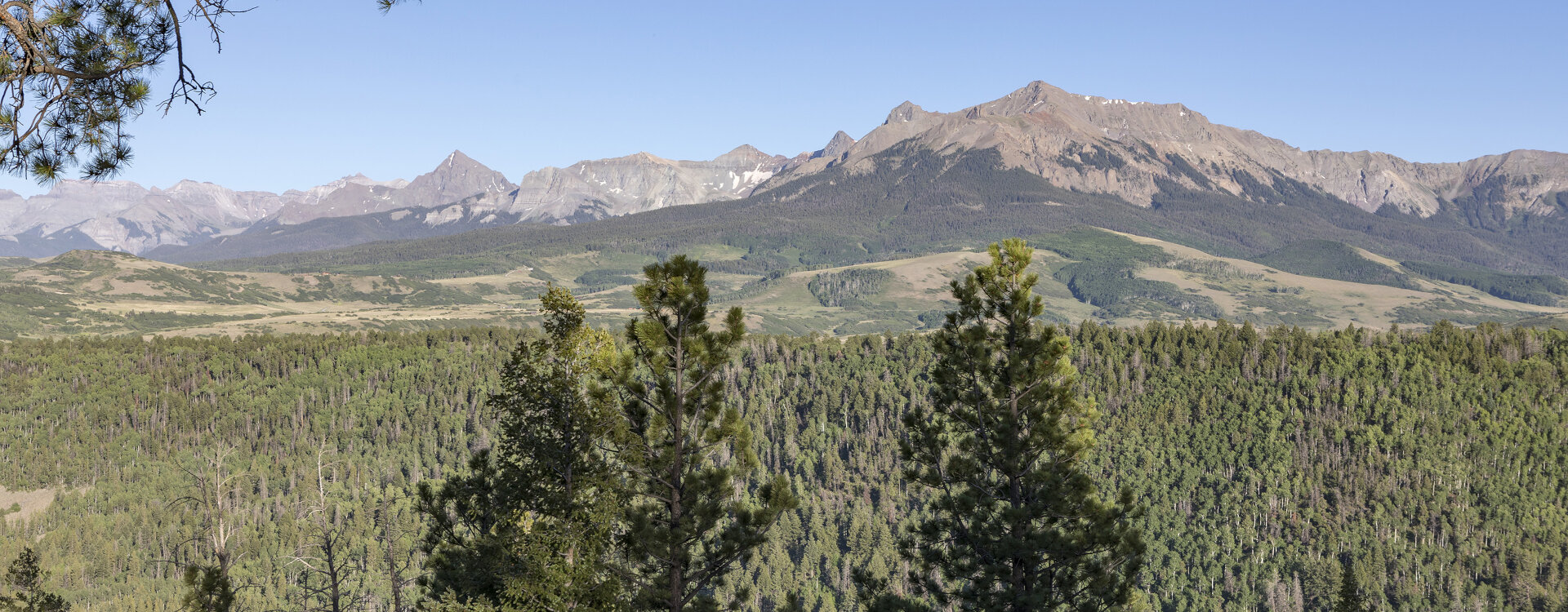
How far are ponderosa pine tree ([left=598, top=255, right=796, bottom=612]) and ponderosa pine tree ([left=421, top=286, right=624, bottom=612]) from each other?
3.16ft

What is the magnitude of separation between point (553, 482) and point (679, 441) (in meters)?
3.94

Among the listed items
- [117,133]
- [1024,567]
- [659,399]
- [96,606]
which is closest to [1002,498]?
[1024,567]

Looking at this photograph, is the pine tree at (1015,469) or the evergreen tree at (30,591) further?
the pine tree at (1015,469)

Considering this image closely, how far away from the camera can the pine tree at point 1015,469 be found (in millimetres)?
37531

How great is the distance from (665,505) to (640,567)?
215cm

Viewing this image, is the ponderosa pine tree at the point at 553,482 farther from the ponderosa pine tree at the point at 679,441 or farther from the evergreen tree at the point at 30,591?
the evergreen tree at the point at 30,591

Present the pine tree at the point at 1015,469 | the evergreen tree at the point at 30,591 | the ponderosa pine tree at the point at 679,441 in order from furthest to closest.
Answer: the pine tree at the point at 1015,469 < the evergreen tree at the point at 30,591 < the ponderosa pine tree at the point at 679,441

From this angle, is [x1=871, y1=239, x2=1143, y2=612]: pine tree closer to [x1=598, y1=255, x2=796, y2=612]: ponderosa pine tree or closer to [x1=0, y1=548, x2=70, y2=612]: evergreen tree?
[x1=598, y1=255, x2=796, y2=612]: ponderosa pine tree

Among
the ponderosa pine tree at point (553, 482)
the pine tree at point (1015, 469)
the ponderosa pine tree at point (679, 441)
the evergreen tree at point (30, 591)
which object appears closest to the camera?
the ponderosa pine tree at point (553, 482)

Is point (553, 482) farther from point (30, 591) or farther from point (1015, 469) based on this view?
point (30, 591)

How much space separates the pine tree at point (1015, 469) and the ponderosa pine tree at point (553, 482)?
13544 millimetres

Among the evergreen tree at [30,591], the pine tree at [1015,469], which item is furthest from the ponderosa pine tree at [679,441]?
the evergreen tree at [30,591]

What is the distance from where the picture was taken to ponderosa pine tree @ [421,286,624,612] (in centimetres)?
2825

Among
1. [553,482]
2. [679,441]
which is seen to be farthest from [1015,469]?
[553,482]
